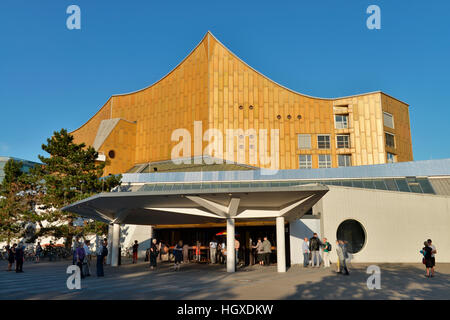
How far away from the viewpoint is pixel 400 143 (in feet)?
137

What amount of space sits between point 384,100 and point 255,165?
15061 mm

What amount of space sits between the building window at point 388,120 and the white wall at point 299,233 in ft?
68.2

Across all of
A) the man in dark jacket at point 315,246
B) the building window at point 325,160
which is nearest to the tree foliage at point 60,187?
the man in dark jacket at point 315,246

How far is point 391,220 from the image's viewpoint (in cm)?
2405

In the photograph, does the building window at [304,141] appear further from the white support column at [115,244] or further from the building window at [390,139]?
the white support column at [115,244]

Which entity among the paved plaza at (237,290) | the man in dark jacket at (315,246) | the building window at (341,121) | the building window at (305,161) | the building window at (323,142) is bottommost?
the paved plaza at (237,290)

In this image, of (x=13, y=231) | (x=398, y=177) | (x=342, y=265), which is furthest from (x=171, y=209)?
(x=13, y=231)

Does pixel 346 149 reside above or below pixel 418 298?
above

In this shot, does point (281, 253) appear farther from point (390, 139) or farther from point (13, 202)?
point (390, 139)

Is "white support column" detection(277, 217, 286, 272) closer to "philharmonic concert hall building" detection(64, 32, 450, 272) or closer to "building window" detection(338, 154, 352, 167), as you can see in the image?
"philharmonic concert hall building" detection(64, 32, 450, 272)

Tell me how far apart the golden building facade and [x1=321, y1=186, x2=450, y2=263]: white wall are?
15.4 metres

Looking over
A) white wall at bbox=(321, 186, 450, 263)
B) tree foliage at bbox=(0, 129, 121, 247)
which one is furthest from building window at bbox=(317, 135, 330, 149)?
tree foliage at bbox=(0, 129, 121, 247)

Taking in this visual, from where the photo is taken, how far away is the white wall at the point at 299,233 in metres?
23.2
